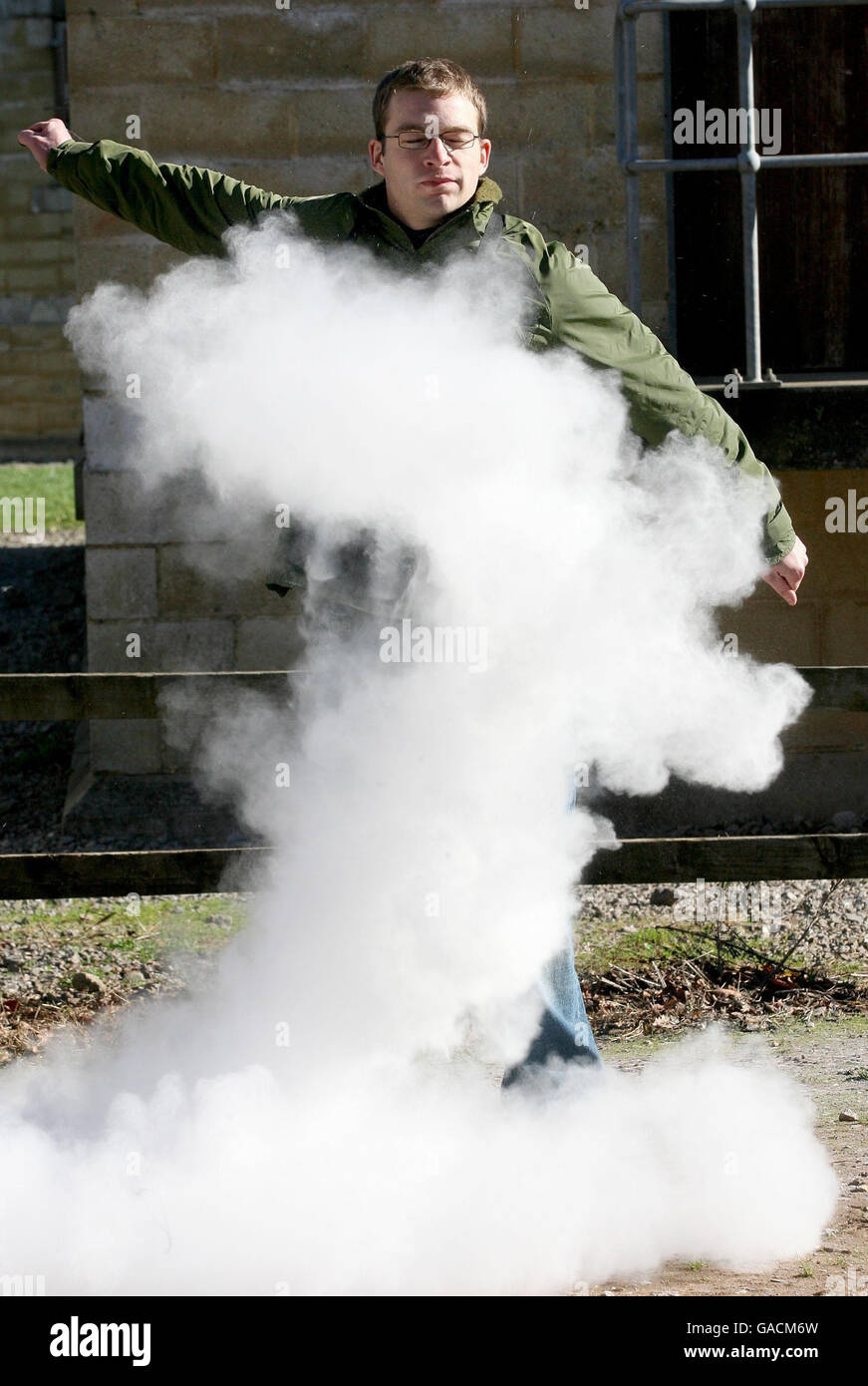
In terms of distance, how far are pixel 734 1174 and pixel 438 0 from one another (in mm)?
4229

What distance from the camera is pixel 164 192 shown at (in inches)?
105

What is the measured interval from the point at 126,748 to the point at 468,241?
3355mm

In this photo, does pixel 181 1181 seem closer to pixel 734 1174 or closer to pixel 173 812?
pixel 734 1174

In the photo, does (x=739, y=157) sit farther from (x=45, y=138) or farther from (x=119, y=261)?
(x=45, y=138)

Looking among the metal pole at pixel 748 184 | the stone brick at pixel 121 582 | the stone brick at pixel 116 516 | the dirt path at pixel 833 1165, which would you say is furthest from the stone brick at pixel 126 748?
the metal pole at pixel 748 184

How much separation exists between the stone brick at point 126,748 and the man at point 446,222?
2910 mm

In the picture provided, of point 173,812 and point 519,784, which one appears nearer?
point 519,784

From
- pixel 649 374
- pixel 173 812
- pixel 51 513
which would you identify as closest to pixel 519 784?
pixel 649 374

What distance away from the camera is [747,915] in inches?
185

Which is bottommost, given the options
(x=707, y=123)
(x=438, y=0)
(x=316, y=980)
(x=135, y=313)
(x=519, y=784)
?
(x=316, y=980)

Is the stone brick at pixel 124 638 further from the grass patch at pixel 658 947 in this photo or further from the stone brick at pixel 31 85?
the stone brick at pixel 31 85

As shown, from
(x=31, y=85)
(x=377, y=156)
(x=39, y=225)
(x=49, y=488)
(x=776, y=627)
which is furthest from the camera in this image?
(x=39, y=225)

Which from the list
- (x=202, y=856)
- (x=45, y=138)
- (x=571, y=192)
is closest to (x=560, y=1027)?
(x=202, y=856)
